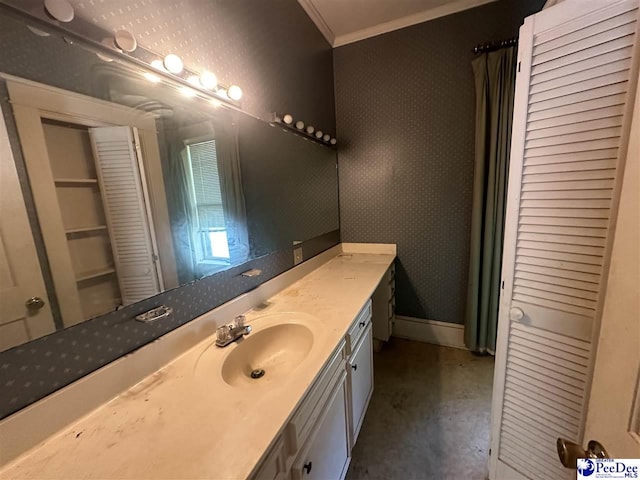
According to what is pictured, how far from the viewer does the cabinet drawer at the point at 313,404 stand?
0.76 meters

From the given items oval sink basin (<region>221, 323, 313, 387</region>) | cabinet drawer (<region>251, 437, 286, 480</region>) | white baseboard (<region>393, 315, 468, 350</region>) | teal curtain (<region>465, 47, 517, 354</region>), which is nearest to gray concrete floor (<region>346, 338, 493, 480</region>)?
white baseboard (<region>393, 315, 468, 350</region>)

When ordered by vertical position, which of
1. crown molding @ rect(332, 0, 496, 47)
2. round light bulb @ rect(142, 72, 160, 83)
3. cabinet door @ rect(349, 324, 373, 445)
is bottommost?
cabinet door @ rect(349, 324, 373, 445)

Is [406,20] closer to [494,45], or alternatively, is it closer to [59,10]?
[494,45]

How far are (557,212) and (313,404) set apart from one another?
3.36 feet

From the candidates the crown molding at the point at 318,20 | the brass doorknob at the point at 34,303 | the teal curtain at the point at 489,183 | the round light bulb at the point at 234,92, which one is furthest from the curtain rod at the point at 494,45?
the brass doorknob at the point at 34,303

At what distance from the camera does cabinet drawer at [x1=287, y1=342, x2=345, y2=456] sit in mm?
760

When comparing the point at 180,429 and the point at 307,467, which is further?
the point at 307,467

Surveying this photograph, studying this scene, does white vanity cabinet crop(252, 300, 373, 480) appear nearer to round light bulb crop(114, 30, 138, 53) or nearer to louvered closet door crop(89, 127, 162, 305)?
louvered closet door crop(89, 127, 162, 305)

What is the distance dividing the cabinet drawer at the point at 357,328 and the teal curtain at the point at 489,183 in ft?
3.55

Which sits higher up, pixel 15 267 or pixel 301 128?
pixel 301 128

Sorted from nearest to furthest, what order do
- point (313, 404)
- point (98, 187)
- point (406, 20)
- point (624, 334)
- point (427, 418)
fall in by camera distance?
point (624, 334), point (98, 187), point (313, 404), point (427, 418), point (406, 20)

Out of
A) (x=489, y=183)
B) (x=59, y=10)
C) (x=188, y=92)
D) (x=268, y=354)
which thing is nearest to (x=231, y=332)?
(x=268, y=354)

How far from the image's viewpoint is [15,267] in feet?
2.02

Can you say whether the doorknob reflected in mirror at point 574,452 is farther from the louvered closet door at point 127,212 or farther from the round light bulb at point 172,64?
the round light bulb at point 172,64
